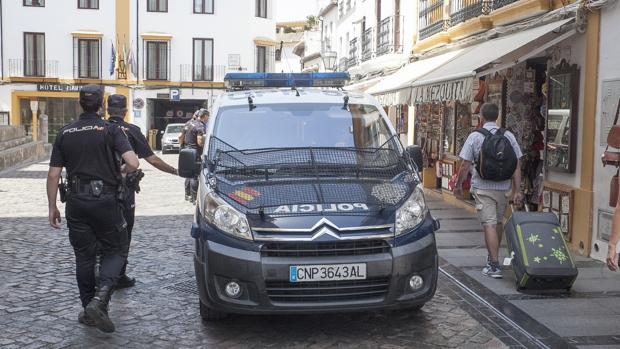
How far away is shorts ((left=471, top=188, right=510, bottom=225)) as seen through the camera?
7.61 m

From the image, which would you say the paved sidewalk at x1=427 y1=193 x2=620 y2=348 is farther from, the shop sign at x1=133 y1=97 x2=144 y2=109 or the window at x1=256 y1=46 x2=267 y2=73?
the window at x1=256 y1=46 x2=267 y2=73

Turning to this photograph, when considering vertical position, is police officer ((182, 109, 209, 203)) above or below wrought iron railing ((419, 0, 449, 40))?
below

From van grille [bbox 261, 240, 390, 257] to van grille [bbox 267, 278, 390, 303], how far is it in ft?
0.68

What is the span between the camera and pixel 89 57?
135 ft

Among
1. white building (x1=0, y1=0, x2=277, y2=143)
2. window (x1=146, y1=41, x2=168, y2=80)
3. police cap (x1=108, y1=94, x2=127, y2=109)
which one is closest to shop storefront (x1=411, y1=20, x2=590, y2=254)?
police cap (x1=108, y1=94, x2=127, y2=109)

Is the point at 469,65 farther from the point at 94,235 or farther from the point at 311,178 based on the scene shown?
the point at 94,235

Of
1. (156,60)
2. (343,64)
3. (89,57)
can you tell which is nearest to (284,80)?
(343,64)

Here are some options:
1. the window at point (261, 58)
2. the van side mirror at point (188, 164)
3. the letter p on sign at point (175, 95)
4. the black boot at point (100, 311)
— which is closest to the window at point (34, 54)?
the letter p on sign at point (175, 95)

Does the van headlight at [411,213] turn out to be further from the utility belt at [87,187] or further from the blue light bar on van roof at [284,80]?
the blue light bar on van roof at [284,80]

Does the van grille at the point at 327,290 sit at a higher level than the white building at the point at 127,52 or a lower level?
lower

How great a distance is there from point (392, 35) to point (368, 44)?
13.0ft

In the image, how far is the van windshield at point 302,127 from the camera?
21.2 ft

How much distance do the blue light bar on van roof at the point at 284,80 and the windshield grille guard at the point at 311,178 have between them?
9.46 ft

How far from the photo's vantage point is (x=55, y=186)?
18.7ft
